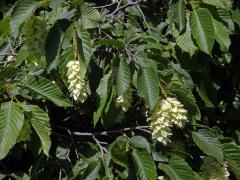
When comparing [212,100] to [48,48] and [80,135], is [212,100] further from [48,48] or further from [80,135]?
[48,48]

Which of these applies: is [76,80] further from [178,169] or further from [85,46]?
[178,169]

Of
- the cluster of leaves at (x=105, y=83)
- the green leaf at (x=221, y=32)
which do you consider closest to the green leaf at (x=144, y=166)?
the cluster of leaves at (x=105, y=83)

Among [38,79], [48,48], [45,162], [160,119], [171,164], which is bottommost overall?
[45,162]

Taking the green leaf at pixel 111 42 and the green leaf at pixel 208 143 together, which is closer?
the green leaf at pixel 111 42

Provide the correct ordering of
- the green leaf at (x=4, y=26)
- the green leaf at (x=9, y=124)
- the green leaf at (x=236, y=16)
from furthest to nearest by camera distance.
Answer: the green leaf at (x=236, y=16), the green leaf at (x=4, y=26), the green leaf at (x=9, y=124)

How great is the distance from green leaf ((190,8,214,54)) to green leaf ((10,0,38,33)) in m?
0.62

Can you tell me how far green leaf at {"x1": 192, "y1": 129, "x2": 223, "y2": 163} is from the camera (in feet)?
6.16

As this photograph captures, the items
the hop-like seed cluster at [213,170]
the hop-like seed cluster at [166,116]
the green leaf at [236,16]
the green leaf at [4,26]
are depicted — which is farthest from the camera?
the green leaf at [236,16]

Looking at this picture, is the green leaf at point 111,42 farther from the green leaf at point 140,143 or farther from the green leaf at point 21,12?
the green leaf at point 140,143

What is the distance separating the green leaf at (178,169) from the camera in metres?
1.83

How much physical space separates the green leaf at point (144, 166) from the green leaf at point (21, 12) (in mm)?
622

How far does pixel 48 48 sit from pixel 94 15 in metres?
0.20

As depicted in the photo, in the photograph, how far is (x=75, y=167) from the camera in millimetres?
1923

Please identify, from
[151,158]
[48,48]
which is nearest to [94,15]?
[48,48]
